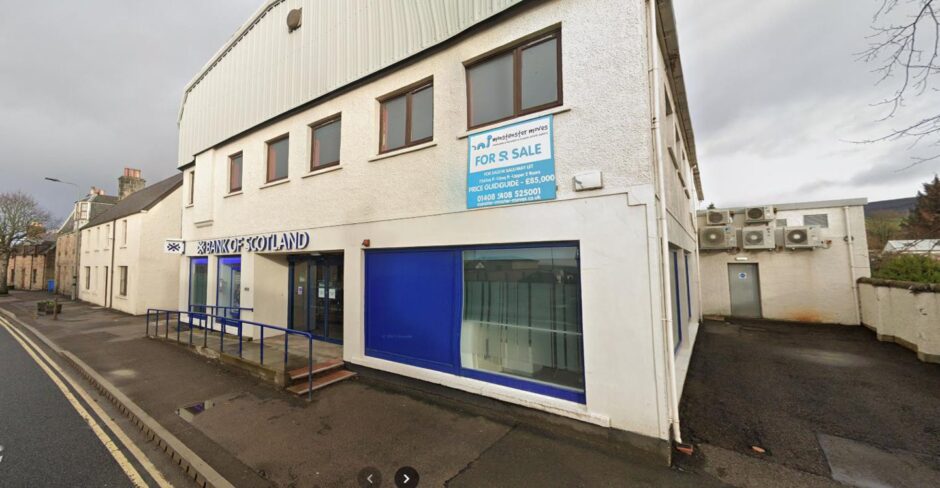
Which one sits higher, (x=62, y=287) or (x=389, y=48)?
(x=389, y=48)

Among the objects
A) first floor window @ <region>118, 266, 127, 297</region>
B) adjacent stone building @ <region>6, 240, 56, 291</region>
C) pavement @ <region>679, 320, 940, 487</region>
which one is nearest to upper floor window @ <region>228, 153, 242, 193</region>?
pavement @ <region>679, 320, 940, 487</region>

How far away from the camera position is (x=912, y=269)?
9930 millimetres

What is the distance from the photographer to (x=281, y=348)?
8.31m

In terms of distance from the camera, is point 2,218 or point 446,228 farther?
point 2,218

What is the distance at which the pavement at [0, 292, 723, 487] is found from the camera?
3.74m

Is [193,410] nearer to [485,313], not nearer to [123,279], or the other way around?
[485,313]

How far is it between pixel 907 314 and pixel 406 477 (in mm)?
12577

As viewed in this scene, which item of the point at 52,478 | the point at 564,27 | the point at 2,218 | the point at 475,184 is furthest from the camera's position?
the point at 2,218

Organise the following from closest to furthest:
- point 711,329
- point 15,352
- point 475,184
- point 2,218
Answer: point 475,184 → point 15,352 → point 711,329 → point 2,218

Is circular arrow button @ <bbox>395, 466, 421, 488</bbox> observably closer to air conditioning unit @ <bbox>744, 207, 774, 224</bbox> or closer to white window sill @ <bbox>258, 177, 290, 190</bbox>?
white window sill @ <bbox>258, 177, 290, 190</bbox>

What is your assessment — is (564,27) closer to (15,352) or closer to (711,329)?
(711,329)

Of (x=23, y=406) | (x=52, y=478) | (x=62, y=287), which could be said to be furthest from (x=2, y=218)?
(x=52, y=478)

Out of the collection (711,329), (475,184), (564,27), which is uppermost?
(564,27)

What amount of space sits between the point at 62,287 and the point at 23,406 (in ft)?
131
